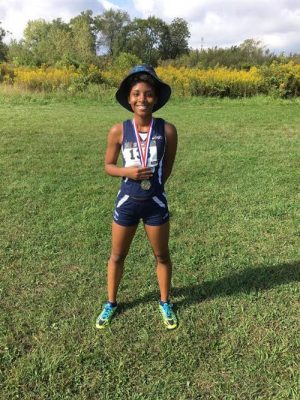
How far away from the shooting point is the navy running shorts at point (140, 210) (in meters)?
2.80

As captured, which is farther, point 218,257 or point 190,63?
point 190,63

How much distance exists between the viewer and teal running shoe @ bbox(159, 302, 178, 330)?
3.12 m

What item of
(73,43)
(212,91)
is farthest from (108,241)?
(73,43)

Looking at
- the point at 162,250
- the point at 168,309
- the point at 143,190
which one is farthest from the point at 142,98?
the point at 168,309

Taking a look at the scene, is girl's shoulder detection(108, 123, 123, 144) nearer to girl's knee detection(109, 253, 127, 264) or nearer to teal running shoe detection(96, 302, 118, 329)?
girl's knee detection(109, 253, 127, 264)

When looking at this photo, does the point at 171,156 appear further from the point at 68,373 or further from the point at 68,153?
the point at 68,153

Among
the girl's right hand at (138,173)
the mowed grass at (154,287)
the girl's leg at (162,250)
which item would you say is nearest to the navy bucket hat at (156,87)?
the girl's right hand at (138,173)

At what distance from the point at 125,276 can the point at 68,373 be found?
1251mm

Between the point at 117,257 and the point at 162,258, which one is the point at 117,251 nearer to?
the point at 117,257

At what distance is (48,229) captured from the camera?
15.6 ft

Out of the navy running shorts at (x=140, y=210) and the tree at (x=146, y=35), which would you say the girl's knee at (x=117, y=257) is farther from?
the tree at (x=146, y=35)

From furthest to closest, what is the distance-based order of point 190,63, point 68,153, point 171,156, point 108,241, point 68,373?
point 190,63, point 68,153, point 108,241, point 171,156, point 68,373

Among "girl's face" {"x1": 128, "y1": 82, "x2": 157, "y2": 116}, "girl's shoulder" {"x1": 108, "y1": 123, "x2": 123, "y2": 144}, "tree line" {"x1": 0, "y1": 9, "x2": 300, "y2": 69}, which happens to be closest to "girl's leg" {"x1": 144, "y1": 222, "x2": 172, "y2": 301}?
"girl's shoulder" {"x1": 108, "y1": 123, "x2": 123, "y2": 144}

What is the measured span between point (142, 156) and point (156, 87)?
48 cm
